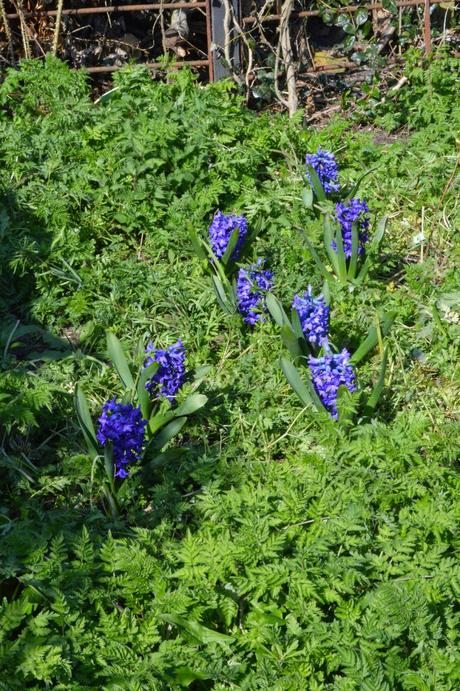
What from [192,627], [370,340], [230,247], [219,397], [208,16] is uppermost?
[208,16]

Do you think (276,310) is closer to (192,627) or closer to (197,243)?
(197,243)

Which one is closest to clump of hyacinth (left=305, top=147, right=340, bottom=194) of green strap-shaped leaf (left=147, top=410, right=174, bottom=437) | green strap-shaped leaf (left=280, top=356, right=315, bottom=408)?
green strap-shaped leaf (left=280, top=356, right=315, bottom=408)

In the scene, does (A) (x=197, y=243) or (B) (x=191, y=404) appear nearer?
(B) (x=191, y=404)

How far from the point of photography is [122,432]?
3.07 meters

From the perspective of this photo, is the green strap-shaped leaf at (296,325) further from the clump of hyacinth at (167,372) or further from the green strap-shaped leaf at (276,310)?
the clump of hyacinth at (167,372)

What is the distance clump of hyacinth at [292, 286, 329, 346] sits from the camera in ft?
11.4

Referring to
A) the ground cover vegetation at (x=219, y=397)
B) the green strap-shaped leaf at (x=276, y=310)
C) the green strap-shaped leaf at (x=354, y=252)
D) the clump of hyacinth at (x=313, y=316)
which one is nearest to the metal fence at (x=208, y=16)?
the ground cover vegetation at (x=219, y=397)

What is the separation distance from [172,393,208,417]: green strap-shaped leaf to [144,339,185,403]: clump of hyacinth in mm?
137

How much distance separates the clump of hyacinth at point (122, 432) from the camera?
10.1 ft

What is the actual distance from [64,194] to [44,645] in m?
2.74

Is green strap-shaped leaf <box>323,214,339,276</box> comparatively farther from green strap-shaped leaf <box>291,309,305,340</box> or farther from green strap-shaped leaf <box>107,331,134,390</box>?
green strap-shaped leaf <box>107,331,134,390</box>

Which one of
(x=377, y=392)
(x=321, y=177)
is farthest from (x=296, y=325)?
(x=321, y=177)

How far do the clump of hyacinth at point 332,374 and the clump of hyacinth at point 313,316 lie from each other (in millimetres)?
150

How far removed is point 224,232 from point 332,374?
1065 millimetres
